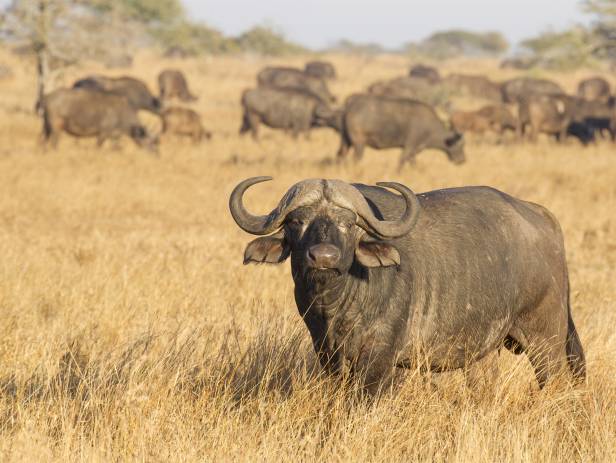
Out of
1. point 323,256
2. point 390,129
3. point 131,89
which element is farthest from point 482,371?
point 131,89

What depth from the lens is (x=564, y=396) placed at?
173 inches

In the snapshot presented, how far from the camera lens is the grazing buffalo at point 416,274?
3951mm

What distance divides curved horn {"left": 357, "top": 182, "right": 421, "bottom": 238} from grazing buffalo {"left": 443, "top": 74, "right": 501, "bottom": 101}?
35481mm

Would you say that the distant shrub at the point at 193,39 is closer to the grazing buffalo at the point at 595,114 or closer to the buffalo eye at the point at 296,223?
the grazing buffalo at the point at 595,114

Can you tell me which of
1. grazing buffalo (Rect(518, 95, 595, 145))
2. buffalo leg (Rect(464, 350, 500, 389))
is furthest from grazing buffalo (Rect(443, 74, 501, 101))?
buffalo leg (Rect(464, 350, 500, 389))

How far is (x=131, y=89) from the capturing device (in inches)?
995

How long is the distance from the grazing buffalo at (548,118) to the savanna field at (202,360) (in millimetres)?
10478

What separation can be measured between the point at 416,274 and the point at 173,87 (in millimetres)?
29854

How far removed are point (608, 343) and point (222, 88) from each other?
109 ft

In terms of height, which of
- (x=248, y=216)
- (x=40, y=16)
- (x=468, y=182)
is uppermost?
(x=40, y=16)

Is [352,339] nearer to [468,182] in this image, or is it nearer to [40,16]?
[468,182]

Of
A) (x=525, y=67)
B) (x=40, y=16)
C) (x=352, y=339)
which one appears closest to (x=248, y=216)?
(x=352, y=339)

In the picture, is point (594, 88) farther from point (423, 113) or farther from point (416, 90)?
point (423, 113)

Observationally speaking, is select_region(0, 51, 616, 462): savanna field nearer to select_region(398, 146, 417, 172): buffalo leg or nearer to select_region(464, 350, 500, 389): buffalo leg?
select_region(464, 350, 500, 389): buffalo leg
